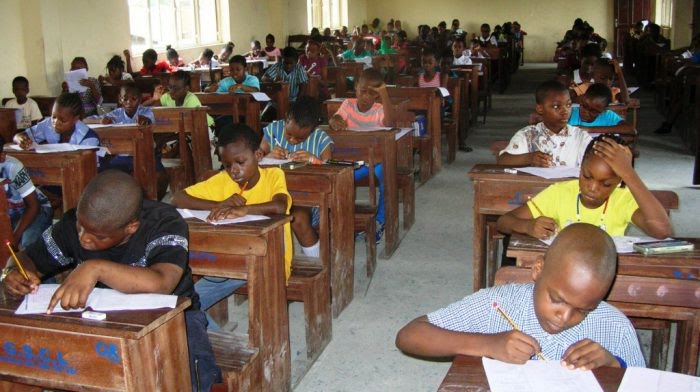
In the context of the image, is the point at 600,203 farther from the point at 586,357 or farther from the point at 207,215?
the point at 207,215

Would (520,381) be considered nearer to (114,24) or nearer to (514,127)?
(514,127)

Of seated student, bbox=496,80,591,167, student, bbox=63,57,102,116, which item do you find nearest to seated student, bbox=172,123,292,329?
seated student, bbox=496,80,591,167

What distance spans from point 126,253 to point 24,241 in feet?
5.95

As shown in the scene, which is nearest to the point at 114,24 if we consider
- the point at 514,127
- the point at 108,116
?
the point at 108,116

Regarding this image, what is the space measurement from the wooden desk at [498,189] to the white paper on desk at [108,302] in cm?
179

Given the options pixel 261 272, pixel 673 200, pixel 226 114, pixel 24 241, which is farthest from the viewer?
pixel 226 114

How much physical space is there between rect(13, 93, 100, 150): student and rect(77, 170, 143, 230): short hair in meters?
2.59

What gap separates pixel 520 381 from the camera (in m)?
1.42

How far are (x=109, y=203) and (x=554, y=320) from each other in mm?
1127

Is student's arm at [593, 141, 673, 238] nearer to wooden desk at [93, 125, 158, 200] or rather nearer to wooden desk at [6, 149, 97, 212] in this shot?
wooden desk at [6, 149, 97, 212]

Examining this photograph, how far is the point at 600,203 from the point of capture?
246cm

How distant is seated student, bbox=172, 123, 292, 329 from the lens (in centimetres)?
286

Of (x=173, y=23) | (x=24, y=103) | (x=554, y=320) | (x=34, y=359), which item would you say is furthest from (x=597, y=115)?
(x=173, y=23)

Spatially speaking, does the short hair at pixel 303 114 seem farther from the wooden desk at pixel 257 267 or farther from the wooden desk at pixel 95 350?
the wooden desk at pixel 95 350
